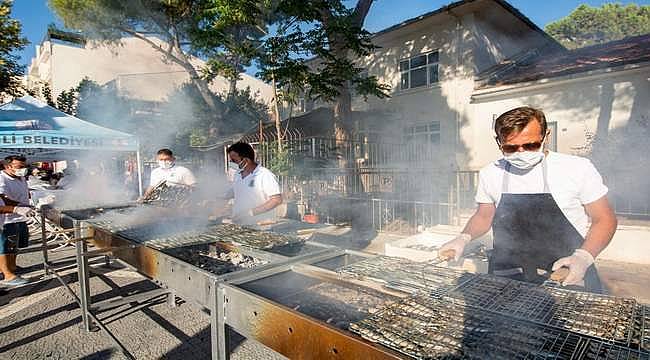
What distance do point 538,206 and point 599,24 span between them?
34358 mm

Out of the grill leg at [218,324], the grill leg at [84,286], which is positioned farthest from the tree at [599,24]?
the grill leg at [84,286]

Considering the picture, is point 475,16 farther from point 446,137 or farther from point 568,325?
point 568,325

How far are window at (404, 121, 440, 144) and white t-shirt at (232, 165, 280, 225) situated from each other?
32.1 feet

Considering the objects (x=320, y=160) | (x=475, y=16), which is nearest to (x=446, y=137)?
(x=475, y=16)

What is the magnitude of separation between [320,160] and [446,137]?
519cm

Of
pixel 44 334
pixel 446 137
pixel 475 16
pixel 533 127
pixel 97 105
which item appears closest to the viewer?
pixel 533 127

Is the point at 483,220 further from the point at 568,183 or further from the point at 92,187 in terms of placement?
the point at 92,187

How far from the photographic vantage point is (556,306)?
48.0 inches

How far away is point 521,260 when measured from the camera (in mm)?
1983

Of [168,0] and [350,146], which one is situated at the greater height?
[168,0]

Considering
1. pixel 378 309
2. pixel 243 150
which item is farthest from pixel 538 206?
pixel 243 150

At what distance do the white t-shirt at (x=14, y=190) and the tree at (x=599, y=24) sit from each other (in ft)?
107

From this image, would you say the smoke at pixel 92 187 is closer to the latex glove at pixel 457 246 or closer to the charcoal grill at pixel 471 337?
the latex glove at pixel 457 246

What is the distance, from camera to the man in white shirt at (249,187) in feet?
12.0
